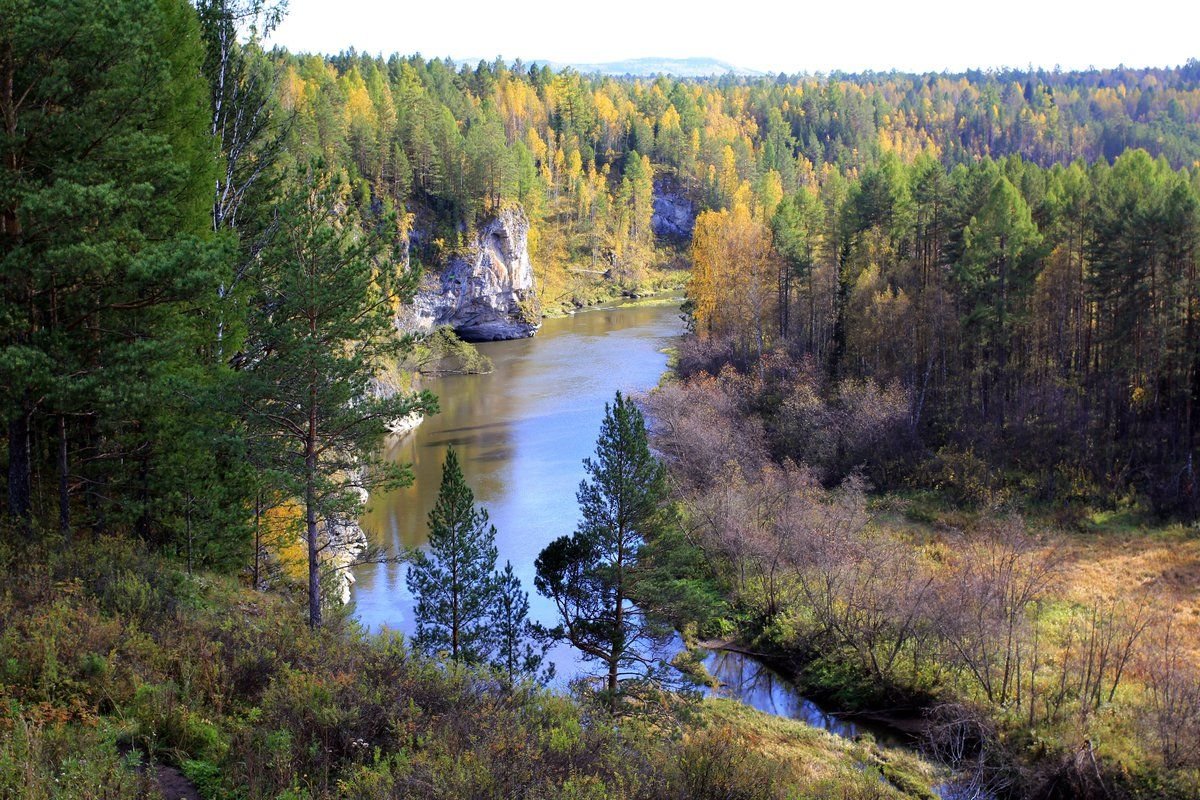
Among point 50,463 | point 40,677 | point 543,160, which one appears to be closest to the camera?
point 40,677

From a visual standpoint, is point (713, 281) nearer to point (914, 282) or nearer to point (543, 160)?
point (914, 282)

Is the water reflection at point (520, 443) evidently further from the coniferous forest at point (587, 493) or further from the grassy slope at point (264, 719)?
the grassy slope at point (264, 719)

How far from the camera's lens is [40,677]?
8.01 meters

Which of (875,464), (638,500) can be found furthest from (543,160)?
(638,500)

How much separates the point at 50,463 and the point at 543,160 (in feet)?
310

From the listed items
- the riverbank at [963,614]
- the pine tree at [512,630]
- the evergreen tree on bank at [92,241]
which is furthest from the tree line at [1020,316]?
the evergreen tree on bank at [92,241]

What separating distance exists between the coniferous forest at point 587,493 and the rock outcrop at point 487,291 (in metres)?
22.7

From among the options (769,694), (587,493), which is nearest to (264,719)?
(587,493)

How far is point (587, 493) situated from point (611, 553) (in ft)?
4.77

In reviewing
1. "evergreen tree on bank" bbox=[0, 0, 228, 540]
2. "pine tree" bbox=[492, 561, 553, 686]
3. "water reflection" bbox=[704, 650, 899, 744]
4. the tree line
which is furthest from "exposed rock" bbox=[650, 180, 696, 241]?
"evergreen tree on bank" bbox=[0, 0, 228, 540]

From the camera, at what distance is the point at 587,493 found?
19.6 m

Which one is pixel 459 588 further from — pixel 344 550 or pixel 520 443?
pixel 520 443

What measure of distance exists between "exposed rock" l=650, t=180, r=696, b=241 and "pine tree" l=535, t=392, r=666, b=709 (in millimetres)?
95871

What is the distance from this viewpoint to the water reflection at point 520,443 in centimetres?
2803
